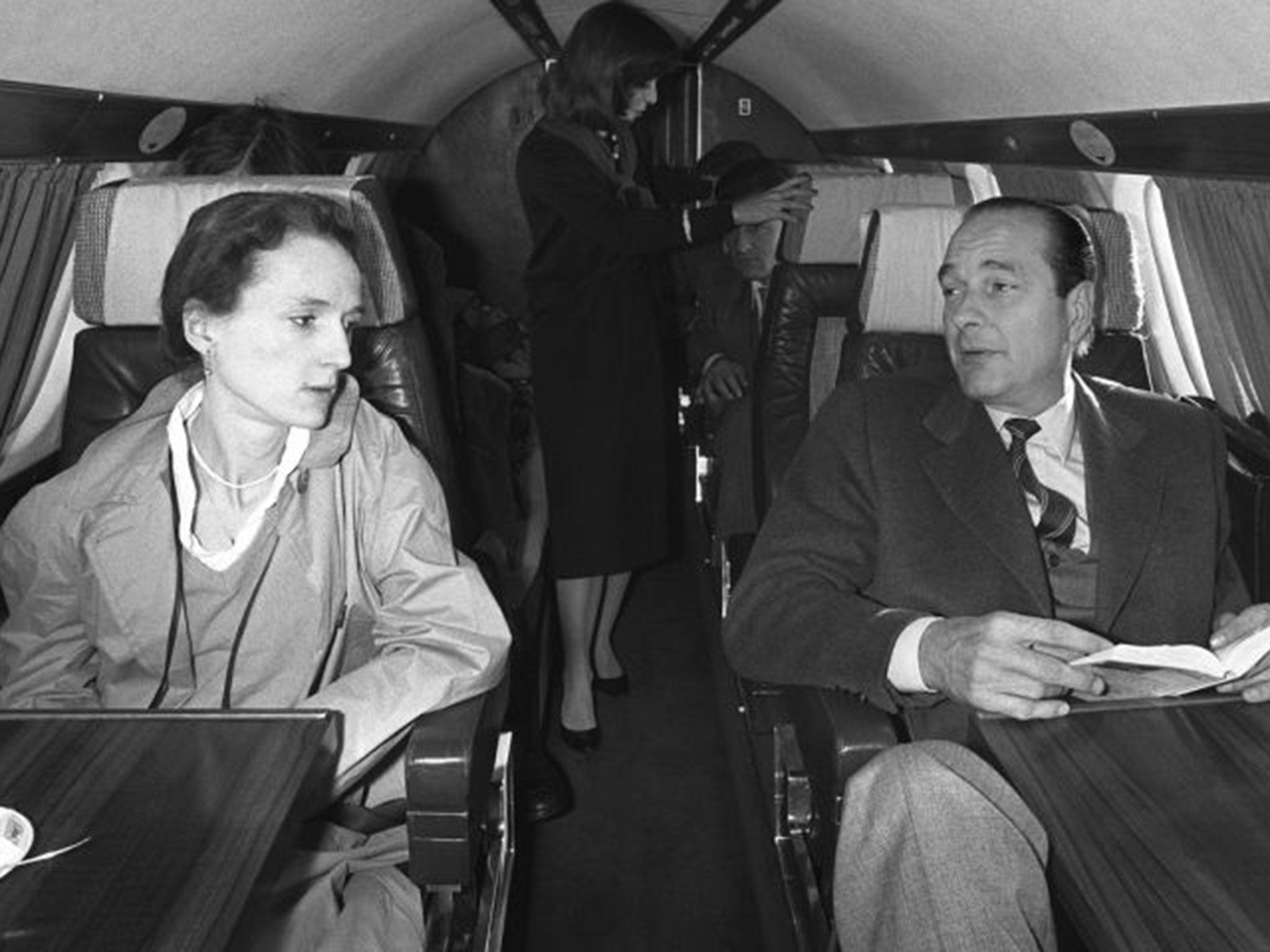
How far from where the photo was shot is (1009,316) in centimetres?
244

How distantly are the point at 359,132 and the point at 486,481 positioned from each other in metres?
2.07

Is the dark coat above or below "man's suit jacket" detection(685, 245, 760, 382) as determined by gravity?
below

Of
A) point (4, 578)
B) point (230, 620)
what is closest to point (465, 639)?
point (230, 620)

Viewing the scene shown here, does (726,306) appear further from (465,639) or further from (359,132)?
(465,639)

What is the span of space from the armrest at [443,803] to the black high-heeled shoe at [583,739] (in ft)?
6.20

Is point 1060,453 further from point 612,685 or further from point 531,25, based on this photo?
point 531,25

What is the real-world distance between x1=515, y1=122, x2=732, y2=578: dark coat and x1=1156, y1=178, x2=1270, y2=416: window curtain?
116cm

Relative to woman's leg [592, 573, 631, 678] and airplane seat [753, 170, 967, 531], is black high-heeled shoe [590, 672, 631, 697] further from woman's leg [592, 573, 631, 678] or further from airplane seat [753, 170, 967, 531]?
airplane seat [753, 170, 967, 531]

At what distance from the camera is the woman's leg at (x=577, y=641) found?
383cm

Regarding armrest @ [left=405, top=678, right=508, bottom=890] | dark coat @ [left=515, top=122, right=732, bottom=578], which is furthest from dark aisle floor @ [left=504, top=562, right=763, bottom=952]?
armrest @ [left=405, top=678, right=508, bottom=890]

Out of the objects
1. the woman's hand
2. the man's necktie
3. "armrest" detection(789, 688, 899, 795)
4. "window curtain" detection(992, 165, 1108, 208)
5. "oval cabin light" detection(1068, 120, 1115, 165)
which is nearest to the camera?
"armrest" detection(789, 688, 899, 795)

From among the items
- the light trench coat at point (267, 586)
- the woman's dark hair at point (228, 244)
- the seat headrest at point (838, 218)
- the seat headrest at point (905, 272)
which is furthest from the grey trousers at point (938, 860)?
the seat headrest at point (838, 218)

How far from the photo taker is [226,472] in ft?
7.12

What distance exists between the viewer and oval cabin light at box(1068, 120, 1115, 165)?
125 inches
